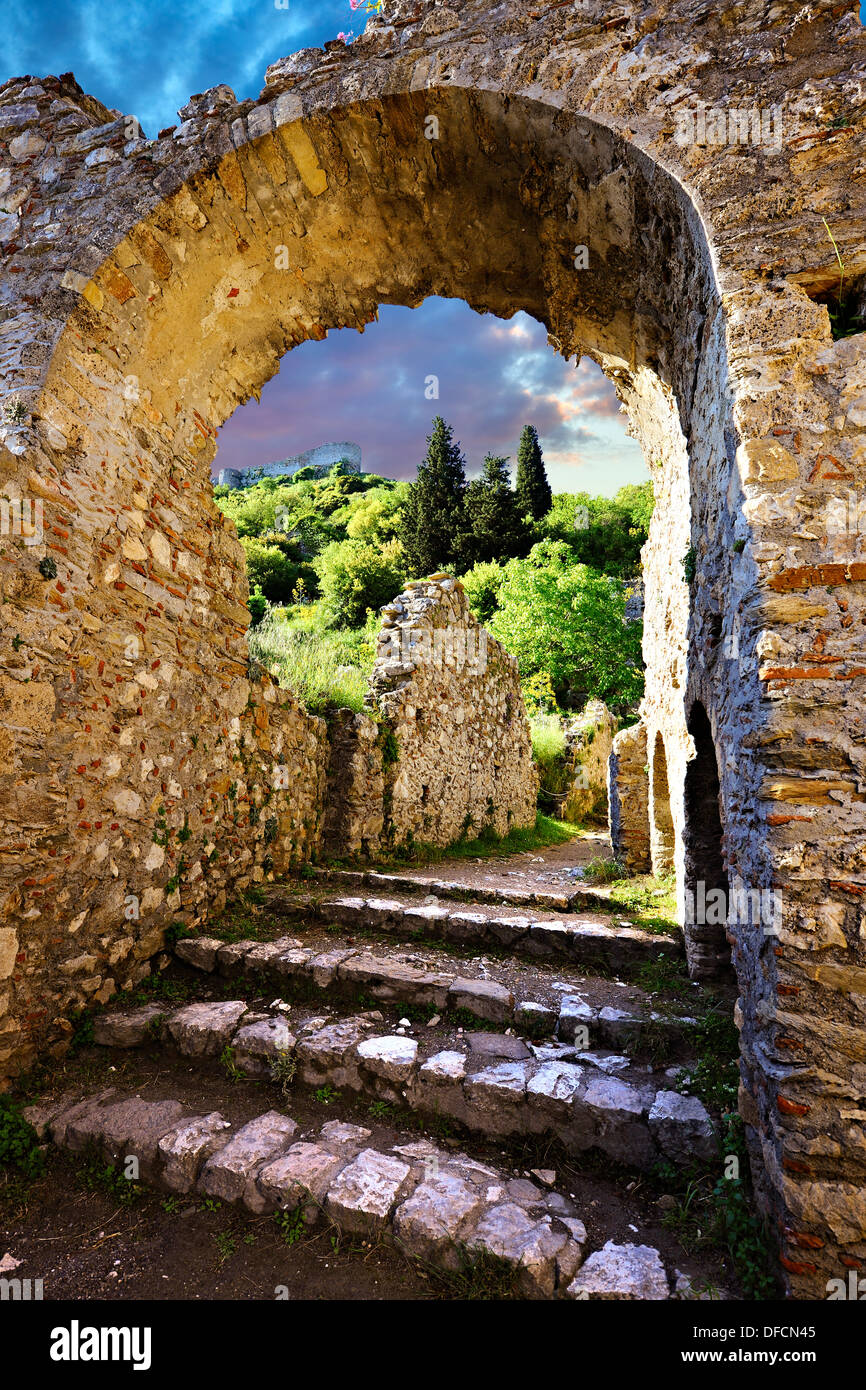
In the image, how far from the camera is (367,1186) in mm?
2324

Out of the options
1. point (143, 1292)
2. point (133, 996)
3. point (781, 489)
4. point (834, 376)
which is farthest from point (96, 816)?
point (834, 376)

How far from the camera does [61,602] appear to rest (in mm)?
3295

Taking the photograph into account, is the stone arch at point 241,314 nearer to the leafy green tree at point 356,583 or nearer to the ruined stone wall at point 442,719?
the ruined stone wall at point 442,719

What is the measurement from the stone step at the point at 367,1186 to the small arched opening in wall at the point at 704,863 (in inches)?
67.5

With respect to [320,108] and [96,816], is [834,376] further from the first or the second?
[96,816]

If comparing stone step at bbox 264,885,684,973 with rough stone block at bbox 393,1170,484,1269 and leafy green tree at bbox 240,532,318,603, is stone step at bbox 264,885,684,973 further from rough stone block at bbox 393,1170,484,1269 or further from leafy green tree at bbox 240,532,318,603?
leafy green tree at bbox 240,532,318,603

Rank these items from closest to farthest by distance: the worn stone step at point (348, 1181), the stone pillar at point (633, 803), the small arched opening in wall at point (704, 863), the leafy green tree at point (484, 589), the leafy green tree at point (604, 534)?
1. the worn stone step at point (348, 1181)
2. the small arched opening in wall at point (704, 863)
3. the stone pillar at point (633, 803)
4. the leafy green tree at point (484, 589)
5. the leafy green tree at point (604, 534)

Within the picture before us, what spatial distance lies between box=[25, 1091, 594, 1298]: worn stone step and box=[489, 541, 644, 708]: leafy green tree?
18857 mm

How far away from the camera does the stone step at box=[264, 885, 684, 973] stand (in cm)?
396

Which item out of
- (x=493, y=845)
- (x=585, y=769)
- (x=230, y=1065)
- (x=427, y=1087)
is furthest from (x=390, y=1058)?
(x=585, y=769)

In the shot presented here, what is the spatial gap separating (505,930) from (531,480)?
33408 millimetres

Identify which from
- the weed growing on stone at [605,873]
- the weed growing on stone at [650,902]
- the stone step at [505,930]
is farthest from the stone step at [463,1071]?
the weed growing on stone at [605,873]

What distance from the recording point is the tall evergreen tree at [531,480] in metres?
33.8

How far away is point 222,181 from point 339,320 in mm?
1156
